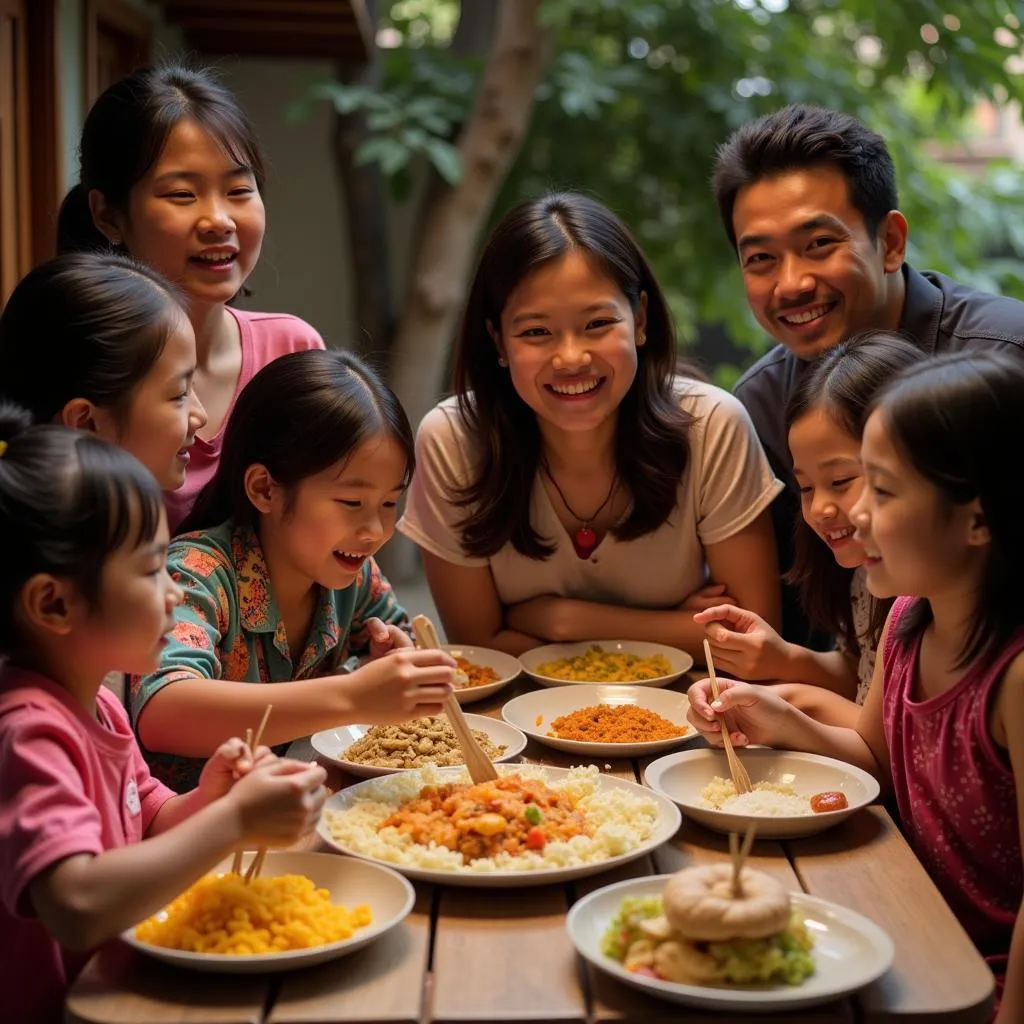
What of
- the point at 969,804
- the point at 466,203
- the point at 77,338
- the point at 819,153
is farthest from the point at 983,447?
the point at 466,203

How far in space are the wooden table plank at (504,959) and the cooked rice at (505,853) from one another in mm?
39

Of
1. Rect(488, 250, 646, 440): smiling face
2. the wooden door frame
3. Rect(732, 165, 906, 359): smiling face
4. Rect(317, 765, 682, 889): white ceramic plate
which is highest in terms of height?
the wooden door frame

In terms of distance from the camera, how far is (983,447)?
154 centimetres

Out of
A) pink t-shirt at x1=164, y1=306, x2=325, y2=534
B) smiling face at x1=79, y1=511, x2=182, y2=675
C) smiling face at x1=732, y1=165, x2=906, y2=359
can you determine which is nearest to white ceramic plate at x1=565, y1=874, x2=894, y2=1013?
smiling face at x1=79, y1=511, x2=182, y2=675

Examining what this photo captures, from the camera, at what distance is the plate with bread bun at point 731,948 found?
3.96ft

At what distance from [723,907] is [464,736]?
1.77 feet

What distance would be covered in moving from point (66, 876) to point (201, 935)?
0.15 m

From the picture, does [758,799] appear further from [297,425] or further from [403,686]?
[297,425]

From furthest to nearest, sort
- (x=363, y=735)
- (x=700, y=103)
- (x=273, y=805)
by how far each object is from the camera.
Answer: (x=700, y=103) < (x=363, y=735) < (x=273, y=805)

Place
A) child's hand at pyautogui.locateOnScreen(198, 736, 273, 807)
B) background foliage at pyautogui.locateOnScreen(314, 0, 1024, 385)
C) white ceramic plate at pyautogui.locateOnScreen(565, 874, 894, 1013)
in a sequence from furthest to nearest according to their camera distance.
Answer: background foliage at pyautogui.locateOnScreen(314, 0, 1024, 385), child's hand at pyautogui.locateOnScreen(198, 736, 273, 807), white ceramic plate at pyautogui.locateOnScreen(565, 874, 894, 1013)

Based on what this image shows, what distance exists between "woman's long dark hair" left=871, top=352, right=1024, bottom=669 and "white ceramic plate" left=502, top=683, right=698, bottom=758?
0.54m

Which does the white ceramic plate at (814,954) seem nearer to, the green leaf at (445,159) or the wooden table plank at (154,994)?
the wooden table plank at (154,994)

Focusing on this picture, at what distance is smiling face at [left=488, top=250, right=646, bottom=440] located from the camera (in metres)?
2.32

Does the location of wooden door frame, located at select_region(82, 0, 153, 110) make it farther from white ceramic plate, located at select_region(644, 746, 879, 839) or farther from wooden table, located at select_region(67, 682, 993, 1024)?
wooden table, located at select_region(67, 682, 993, 1024)
